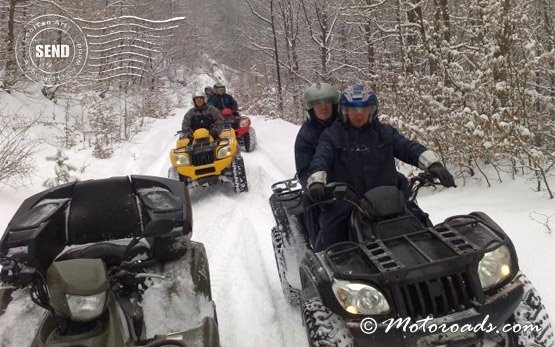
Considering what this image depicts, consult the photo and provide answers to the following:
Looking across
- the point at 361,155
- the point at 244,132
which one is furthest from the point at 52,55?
the point at 361,155

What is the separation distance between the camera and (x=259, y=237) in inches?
227

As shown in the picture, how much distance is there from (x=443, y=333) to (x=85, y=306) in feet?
5.00

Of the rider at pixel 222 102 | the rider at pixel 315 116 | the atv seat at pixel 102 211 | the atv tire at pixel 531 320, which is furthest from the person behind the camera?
the rider at pixel 222 102

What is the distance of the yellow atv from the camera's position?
7.54 metres

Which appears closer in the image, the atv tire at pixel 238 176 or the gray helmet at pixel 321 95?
the gray helmet at pixel 321 95

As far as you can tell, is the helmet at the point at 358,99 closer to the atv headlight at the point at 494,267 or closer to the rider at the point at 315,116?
the rider at the point at 315,116

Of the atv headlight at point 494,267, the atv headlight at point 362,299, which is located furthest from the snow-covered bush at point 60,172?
the atv headlight at point 494,267

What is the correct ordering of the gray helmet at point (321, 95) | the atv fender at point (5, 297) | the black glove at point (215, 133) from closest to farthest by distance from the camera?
1. the atv fender at point (5, 297)
2. the gray helmet at point (321, 95)
3. the black glove at point (215, 133)

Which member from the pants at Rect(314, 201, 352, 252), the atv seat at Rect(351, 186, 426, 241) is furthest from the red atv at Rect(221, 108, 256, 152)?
the atv seat at Rect(351, 186, 426, 241)

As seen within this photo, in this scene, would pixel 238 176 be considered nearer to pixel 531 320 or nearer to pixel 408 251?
pixel 408 251

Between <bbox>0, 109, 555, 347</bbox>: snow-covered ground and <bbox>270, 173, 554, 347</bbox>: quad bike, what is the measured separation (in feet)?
3.22

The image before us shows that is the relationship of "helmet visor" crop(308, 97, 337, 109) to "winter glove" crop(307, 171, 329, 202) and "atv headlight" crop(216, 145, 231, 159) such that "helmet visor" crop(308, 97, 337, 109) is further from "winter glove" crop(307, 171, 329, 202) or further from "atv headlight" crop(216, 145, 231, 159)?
"atv headlight" crop(216, 145, 231, 159)

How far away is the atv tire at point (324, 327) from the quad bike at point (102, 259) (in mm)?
524

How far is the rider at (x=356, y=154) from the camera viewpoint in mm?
3322
